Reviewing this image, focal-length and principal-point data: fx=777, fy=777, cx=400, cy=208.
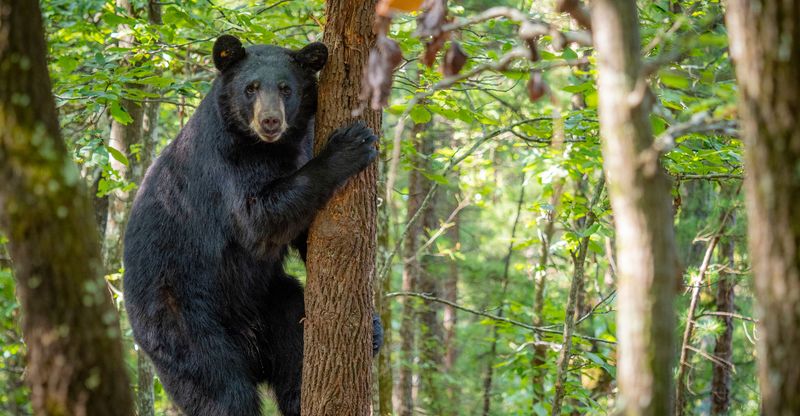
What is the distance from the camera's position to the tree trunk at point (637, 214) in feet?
6.49

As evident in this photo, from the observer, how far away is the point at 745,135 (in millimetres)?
1976

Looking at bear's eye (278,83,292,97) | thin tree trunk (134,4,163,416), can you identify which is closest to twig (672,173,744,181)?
bear's eye (278,83,292,97)

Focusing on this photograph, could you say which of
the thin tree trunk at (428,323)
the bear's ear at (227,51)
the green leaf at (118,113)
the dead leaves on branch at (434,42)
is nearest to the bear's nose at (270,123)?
the bear's ear at (227,51)

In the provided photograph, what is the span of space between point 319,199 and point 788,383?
2.88m

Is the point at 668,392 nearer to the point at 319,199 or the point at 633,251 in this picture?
the point at 633,251

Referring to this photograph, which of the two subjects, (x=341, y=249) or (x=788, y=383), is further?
(x=341, y=249)

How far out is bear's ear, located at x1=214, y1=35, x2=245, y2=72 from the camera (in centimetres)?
527

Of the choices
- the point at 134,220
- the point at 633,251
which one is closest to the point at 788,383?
the point at 633,251

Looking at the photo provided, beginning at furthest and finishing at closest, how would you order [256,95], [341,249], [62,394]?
1. [256,95]
2. [341,249]
3. [62,394]

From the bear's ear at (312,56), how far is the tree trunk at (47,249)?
8.06 feet

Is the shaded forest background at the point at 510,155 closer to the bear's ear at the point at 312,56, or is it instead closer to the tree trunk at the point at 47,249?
the bear's ear at the point at 312,56

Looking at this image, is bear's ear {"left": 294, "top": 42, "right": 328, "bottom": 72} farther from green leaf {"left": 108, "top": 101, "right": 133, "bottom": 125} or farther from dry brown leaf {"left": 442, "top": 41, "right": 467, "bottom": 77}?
dry brown leaf {"left": 442, "top": 41, "right": 467, "bottom": 77}

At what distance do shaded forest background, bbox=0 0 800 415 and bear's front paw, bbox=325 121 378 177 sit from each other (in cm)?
52

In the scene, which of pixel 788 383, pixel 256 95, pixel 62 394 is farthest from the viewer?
pixel 256 95
